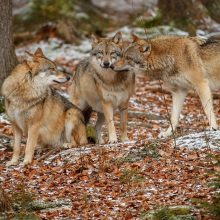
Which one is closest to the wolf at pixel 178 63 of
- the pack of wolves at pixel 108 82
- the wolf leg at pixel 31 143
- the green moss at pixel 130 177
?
the pack of wolves at pixel 108 82

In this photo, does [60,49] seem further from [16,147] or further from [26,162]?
[26,162]

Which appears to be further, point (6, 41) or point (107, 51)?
point (6, 41)

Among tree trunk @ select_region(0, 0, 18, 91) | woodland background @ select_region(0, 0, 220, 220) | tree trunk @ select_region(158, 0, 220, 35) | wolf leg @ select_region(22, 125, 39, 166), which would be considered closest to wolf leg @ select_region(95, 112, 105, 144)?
woodland background @ select_region(0, 0, 220, 220)

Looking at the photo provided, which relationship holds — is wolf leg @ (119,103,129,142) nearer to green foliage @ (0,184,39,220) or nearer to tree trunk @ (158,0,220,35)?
green foliage @ (0,184,39,220)

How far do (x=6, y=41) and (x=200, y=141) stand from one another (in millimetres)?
5686

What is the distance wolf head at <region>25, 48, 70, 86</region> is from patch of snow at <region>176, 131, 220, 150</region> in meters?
2.34

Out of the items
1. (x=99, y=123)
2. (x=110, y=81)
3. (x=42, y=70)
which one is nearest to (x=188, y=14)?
(x=99, y=123)

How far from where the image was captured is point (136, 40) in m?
11.9

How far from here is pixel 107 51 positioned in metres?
11.7

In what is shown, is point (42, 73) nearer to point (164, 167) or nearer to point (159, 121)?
point (164, 167)

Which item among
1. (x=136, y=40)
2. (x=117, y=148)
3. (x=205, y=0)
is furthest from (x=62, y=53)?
(x=117, y=148)

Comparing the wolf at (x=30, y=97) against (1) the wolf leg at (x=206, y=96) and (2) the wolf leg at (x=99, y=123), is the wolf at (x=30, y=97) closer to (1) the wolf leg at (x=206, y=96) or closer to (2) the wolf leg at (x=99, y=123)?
(2) the wolf leg at (x=99, y=123)

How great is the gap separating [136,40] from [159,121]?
3140mm

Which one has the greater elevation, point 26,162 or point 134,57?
point 134,57
